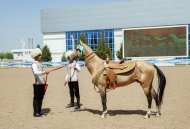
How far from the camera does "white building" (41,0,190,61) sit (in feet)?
229

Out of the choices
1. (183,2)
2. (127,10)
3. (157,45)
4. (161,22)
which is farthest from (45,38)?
(157,45)

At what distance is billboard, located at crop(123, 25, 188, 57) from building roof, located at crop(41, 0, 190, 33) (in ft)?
71.5

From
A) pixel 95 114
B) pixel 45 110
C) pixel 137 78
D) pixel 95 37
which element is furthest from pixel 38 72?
pixel 95 37

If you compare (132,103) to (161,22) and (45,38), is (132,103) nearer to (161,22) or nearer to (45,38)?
(161,22)

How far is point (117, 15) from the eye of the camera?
2933 inches

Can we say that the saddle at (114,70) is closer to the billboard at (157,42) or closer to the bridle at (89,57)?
the bridle at (89,57)

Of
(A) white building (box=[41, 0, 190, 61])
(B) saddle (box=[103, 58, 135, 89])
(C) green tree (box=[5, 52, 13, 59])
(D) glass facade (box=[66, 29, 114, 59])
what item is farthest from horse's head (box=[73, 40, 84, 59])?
(C) green tree (box=[5, 52, 13, 59])

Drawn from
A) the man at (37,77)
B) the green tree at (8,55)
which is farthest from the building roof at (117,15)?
the green tree at (8,55)

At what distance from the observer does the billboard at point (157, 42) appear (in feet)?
152

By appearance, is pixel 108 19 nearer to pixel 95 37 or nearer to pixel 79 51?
pixel 95 37

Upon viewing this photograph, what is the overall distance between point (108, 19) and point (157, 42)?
29925mm

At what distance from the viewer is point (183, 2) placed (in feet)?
227

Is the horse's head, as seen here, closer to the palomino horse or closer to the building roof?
the palomino horse

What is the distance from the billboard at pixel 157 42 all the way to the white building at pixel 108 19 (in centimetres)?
2077
